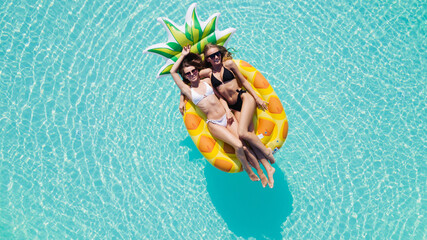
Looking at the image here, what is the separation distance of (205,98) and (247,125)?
0.59 m

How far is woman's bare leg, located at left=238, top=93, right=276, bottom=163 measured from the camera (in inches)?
184

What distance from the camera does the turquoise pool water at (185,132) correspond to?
17.9 feet

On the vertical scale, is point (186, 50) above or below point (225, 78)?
above

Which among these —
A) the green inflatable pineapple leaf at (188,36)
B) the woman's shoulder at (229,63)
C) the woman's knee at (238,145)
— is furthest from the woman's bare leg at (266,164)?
the green inflatable pineapple leaf at (188,36)

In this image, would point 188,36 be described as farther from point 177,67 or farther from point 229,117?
point 229,117

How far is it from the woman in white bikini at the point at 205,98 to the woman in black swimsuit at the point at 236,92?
139 mm

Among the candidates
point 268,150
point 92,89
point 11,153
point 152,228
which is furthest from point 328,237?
point 11,153

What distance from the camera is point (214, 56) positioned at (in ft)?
15.4

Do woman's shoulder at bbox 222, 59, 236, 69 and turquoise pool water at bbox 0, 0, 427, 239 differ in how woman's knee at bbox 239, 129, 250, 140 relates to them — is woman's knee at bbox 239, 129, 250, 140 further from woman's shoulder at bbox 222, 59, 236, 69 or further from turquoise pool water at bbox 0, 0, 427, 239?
turquoise pool water at bbox 0, 0, 427, 239

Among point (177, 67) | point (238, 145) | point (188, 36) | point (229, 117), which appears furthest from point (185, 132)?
point (188, 36)

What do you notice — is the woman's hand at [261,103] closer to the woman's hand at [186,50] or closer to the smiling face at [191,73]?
the smiling face at [191,73]

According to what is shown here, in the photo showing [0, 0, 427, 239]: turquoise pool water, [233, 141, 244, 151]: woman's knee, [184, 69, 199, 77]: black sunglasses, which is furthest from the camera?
[0, 0, 427, 239]: turquoise pool water

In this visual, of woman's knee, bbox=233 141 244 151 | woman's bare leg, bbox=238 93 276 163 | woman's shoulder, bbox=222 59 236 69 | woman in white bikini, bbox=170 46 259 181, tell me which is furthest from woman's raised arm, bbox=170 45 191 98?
woman's knee, bbox=233 141 244 151

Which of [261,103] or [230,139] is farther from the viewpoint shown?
[261,103]
